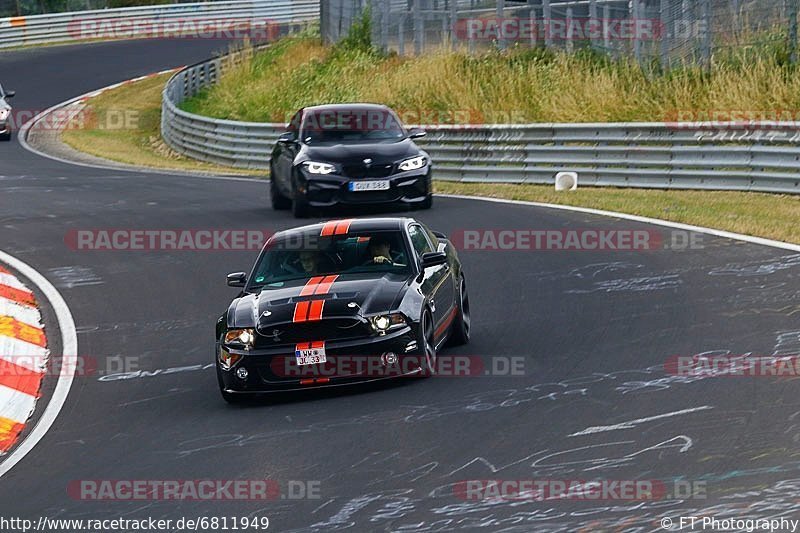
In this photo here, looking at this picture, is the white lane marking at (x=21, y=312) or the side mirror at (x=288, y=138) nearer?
the white lane marking at (x=21, y=312)

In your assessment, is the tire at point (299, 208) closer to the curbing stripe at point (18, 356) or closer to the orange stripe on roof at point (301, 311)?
the curbing stripe at point (18, 356)

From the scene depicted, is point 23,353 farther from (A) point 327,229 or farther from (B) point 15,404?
(A) point 327,229

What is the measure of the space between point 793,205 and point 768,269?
18.7 feet

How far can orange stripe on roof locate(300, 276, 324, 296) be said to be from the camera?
34.2 ft

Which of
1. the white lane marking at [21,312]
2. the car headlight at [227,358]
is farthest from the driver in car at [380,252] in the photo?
the white lane marking at [21,312]

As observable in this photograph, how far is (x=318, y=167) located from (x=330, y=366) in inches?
396

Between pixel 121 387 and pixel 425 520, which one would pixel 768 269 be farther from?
pixel 425 520

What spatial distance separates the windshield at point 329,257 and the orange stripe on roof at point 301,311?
0.69 m

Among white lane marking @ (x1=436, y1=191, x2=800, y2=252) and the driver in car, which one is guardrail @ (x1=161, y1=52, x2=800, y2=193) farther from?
the driver in car

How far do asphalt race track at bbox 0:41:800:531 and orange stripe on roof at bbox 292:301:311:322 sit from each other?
603 millimetres

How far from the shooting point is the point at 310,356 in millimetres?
9977

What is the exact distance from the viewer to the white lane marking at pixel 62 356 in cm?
938

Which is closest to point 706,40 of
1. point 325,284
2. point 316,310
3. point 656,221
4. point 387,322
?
point 656,221

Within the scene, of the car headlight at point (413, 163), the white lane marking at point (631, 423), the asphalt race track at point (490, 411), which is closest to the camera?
the asphalt race track at point (490, 411)
